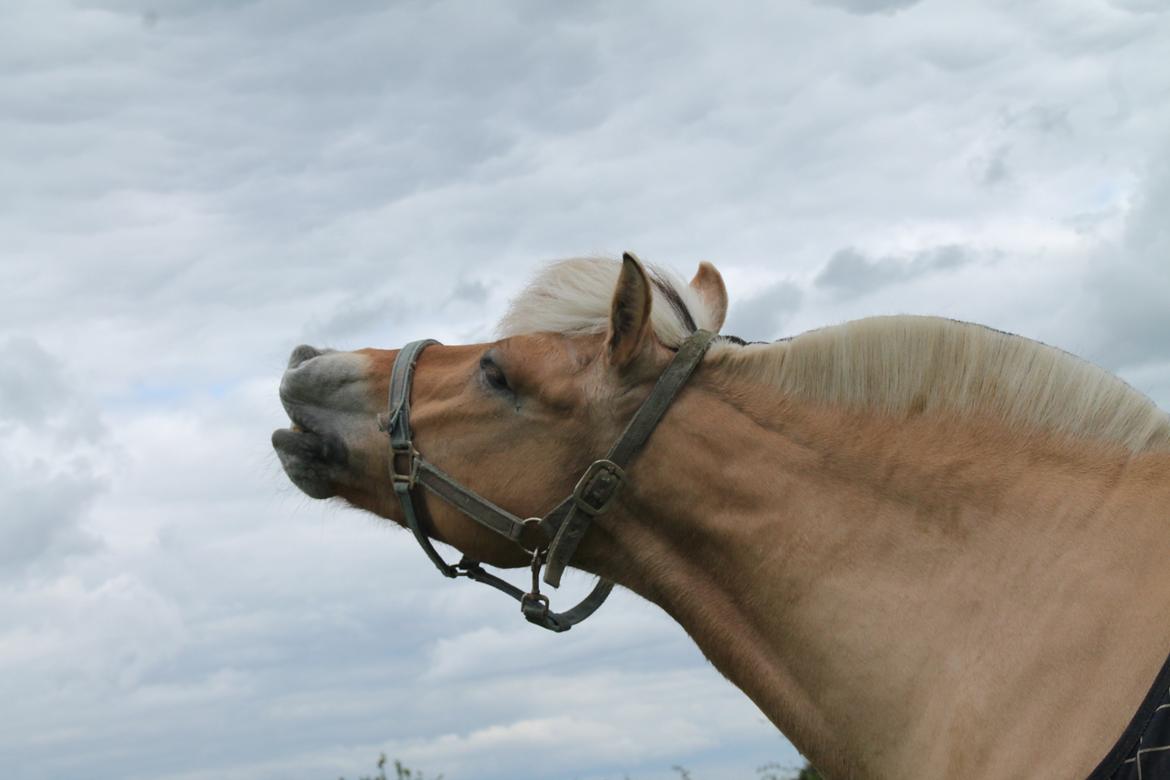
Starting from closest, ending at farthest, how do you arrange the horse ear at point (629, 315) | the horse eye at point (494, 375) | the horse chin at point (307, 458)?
the horse ear at point (629, 315) < the horse eye at point (494, 375) < the horse chin at point (307, 458)

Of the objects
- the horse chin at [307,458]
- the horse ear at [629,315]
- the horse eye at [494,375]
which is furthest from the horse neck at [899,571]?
the horse chin at [307,458]

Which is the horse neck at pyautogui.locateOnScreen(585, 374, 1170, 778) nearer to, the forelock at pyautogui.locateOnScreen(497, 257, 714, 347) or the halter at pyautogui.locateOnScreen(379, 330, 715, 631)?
the halter at pyautogui.locateOnScreen(379, 330, 715, 631)

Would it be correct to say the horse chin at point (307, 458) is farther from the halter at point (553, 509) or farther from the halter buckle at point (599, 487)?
the halter buckle at point (599, 487)

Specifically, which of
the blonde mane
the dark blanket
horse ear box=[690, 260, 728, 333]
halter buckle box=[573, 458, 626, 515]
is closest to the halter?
halter buckle box=[573, 458, 626, 515]

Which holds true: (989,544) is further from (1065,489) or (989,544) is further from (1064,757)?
(1064,757)

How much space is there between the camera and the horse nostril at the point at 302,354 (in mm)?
5895

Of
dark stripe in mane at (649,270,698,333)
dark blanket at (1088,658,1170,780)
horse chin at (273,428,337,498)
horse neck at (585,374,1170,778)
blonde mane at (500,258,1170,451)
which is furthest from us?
horse chin at (273,428,337,498)

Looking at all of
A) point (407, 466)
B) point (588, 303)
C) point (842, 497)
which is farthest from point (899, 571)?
point (407, 466)

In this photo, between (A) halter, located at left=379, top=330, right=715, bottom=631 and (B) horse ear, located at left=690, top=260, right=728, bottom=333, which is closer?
(A) halter, located at left=379, top=330, right=715, bottom=631

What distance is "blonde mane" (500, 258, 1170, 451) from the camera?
182 inches

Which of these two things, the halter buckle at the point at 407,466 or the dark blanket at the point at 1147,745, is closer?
the dark blanket at the point at 1147,745

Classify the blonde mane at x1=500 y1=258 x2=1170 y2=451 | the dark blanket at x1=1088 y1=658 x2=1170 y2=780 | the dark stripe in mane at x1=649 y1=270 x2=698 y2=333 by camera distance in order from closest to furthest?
the dark blanket at x1=1088 y1=658 x2=1170 y2=780 → the blonde mane at x1=500 y1=258 x2=1170 y2=451 → the dark stripe in mane at x1=649 y1=270 x2=698 y2=333

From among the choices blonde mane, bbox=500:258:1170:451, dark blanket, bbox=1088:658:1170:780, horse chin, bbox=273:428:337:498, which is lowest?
horse chin, bbox=273:428:337:498

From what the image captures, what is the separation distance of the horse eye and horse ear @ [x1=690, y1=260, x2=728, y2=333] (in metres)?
1.16
